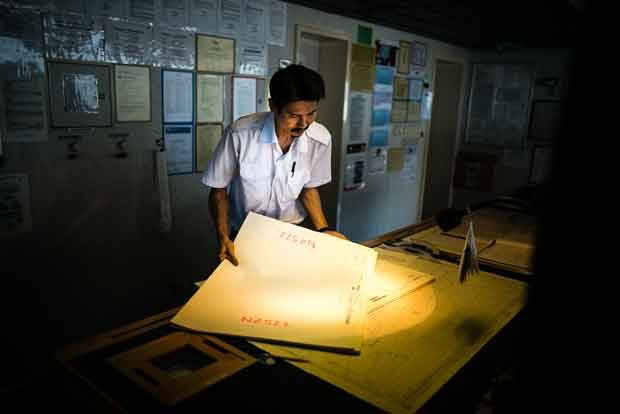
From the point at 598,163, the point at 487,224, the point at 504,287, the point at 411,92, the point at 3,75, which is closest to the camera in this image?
the point at 598,163

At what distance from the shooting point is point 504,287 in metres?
1.49

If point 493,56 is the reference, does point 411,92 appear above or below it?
below

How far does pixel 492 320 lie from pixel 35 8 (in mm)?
2042

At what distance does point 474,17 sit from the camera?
3.28 m

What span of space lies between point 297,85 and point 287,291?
752 mm

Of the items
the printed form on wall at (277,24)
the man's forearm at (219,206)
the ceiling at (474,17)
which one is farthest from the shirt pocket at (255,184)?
the ceiling at (474,17)

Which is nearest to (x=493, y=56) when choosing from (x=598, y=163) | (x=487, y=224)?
(x=487, y=224)

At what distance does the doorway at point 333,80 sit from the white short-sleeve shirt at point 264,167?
5.31ft

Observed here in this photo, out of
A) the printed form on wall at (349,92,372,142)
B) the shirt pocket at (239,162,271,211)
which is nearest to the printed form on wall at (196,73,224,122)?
the shirt pocket at (239,162,271,211)

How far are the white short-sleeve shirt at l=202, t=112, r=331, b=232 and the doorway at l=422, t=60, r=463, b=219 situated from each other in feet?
10.5

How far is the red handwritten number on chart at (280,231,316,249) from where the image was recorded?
50.6 inches

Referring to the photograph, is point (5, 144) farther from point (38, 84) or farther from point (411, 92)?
point (411, 92)

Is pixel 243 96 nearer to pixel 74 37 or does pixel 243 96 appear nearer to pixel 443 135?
pixel 74 37

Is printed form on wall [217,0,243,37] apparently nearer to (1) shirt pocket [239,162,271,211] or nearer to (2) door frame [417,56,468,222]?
(1) shirt pocket [239,162,271,211]
